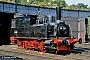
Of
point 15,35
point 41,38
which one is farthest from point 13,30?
point 41,38

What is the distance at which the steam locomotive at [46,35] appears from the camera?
681 inches

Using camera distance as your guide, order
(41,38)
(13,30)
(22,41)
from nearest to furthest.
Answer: (41,38), (22,41), (13,30)

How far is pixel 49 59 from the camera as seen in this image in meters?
14.2

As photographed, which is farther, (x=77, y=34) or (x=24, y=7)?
(x=24, y=7)

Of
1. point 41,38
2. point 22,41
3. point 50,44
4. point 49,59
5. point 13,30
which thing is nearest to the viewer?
point 49,59

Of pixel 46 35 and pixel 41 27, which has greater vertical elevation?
pixel 41 27

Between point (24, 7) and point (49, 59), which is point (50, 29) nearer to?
point (49, 59)

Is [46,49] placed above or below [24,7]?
below

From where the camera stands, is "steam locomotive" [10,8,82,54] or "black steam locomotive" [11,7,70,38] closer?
"steam locomotive" [10,8,82,54]

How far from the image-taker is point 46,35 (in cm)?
1797

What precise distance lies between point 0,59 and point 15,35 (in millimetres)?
16733

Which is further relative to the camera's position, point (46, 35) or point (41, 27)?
point (41, 27)

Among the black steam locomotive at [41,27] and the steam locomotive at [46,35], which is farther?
the black steam locomotive at [41,27]

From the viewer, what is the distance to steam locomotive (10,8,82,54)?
1730cm
